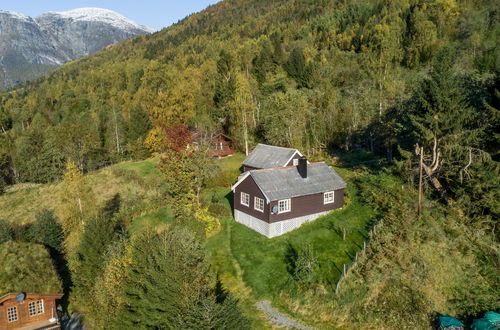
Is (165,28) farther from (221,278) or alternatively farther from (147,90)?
(221,278)

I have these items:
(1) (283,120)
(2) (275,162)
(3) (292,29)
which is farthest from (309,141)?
(3) (292,29)

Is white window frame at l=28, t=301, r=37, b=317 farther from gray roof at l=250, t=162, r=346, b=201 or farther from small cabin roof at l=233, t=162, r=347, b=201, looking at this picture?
gray roof at l=250, t=162, r=346, b=201

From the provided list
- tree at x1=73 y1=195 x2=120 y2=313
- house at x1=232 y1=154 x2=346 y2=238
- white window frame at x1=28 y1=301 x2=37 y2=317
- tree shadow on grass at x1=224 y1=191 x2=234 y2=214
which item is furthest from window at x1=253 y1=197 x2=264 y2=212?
white window frame at x1=28 y1=301 x2=37 y2=317

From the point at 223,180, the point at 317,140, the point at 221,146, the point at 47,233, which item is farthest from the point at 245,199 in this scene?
the point at 221,146

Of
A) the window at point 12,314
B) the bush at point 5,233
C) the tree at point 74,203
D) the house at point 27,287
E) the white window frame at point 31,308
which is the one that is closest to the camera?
the window at point 12,314

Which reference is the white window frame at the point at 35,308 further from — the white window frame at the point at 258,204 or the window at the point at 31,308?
the white window frame at the point at 258,204

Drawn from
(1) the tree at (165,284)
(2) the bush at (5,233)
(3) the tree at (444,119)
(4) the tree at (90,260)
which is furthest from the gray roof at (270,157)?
(2) the bush at (5,233)
